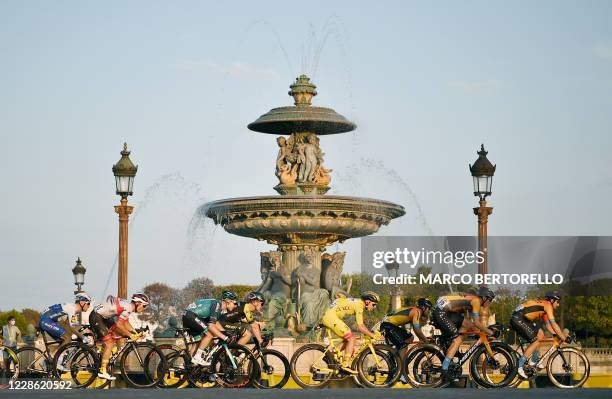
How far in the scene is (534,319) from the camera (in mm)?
22047

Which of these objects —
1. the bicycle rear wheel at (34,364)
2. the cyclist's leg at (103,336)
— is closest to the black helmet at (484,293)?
the cyclist's leg at (103,336)

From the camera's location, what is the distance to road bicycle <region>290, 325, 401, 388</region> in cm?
2125

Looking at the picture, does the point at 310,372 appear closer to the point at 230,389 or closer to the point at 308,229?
the point at 230,389

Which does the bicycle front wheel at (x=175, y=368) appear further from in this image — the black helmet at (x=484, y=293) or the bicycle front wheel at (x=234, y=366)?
the black helmet at (x=484, y=293)

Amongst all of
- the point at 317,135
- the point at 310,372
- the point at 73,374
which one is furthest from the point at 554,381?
the point at 317,135

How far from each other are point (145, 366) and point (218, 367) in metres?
1.08

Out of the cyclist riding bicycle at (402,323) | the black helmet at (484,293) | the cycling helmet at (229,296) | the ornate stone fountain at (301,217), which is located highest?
the ornate stone fountain at (301,217)

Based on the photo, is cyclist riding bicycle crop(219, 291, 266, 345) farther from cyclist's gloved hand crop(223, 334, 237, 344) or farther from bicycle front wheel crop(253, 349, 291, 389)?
bicycle front wheel crop(253, 349, 291, 389)

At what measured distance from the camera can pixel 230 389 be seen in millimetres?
19953

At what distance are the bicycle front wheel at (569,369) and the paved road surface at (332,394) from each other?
7.51ft

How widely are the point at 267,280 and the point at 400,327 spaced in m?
12.6

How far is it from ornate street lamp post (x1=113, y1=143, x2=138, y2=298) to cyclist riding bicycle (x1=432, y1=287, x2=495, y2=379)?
38.7 ft

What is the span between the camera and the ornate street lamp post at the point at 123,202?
105 feet

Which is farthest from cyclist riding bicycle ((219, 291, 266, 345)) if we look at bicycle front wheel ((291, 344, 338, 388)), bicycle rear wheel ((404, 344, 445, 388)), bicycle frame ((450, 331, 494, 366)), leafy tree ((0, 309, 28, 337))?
leafy tree ((0, 309, 28, 337))
